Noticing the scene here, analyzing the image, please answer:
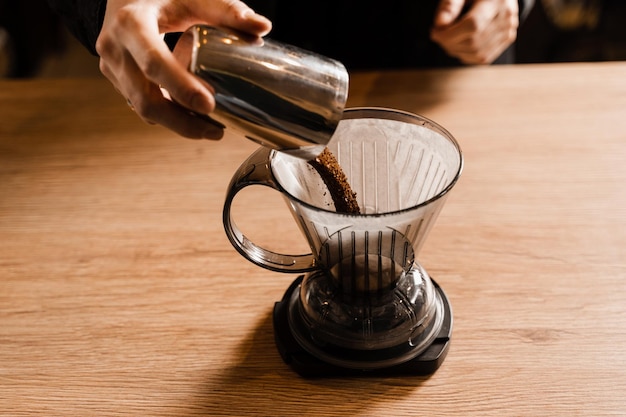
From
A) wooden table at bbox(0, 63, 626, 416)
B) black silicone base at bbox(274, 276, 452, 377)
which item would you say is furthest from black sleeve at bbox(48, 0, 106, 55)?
black silicone base at bbox(274, 276, 452, 377)

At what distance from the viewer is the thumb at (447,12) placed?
112 centimetres

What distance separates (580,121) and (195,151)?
0.59 metres

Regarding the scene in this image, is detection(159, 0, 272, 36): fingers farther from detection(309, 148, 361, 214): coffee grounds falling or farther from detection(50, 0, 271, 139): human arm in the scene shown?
detection(309, 148, 361, 214): coffee grounds falling

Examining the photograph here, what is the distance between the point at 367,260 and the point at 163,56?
0.91ft

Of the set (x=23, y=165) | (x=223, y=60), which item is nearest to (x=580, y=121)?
(x=223, y=60)

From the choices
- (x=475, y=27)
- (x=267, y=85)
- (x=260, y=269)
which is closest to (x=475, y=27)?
(x=475, y=27)

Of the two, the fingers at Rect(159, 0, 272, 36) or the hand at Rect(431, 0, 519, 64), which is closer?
the fingers at Rect(159, 0, 272, 36)

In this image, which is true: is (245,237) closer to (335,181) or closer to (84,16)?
(335,181)

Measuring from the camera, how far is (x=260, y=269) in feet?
2.72

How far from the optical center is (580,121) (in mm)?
1039

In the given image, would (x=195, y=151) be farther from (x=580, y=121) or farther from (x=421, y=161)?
(x=580, y=121)

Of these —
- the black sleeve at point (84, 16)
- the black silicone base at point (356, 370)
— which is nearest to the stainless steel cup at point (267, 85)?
the black silicone base at point (356, 370)

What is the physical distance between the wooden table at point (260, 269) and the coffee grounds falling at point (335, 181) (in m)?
0.18

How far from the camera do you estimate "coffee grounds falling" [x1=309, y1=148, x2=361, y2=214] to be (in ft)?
2.13
